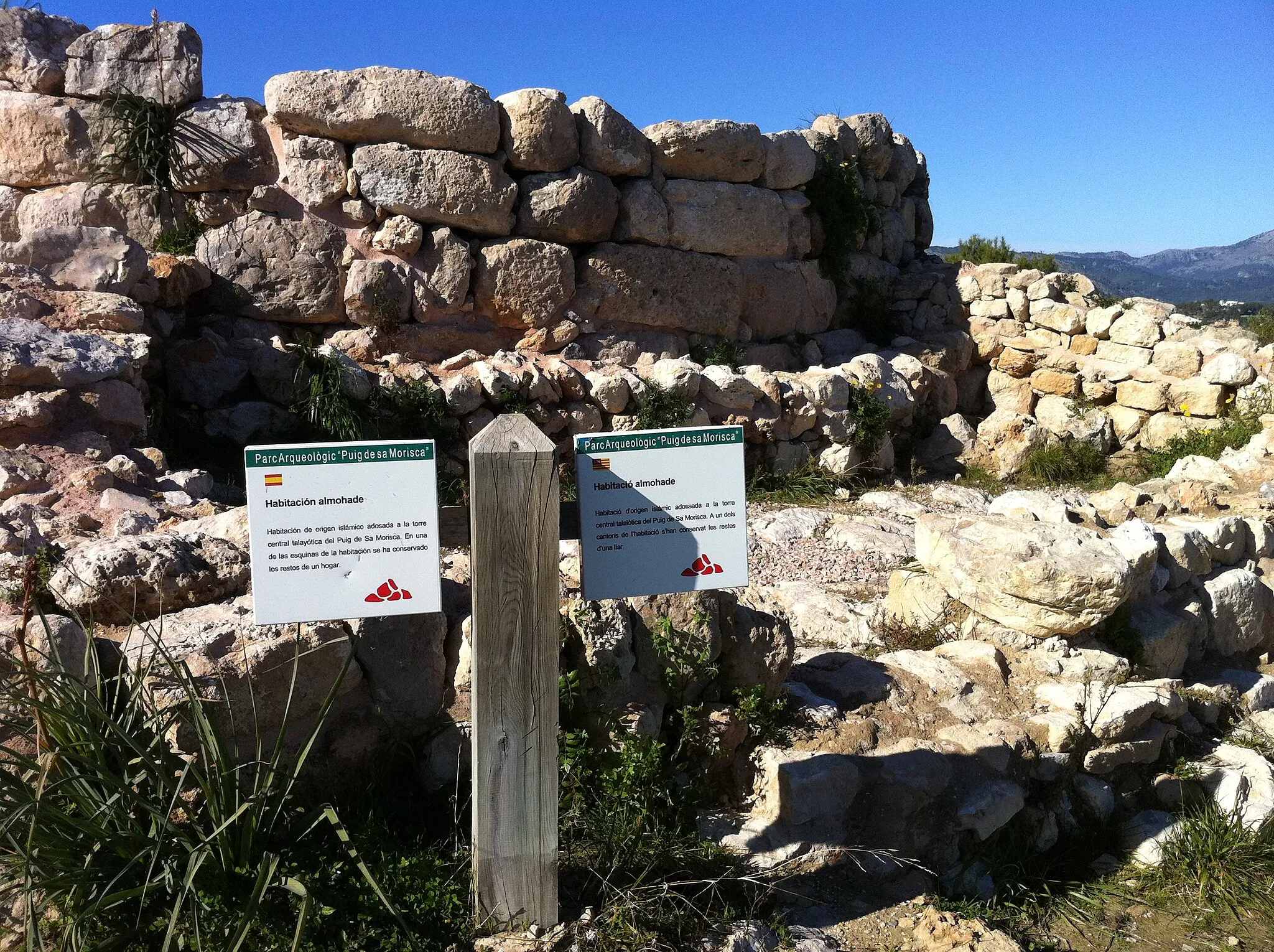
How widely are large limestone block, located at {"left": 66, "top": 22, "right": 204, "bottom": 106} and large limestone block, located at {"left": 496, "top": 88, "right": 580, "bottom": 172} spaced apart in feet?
8.82

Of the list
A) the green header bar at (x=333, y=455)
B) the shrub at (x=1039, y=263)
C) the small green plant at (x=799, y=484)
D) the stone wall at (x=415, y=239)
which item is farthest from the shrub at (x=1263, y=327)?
the green header bar at (x=333, y=455)

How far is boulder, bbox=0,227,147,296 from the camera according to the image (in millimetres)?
6711

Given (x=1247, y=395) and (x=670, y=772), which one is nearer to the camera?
(x=670, y=772)

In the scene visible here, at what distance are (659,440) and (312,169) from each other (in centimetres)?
649

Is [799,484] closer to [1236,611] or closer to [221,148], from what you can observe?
[1236,611]

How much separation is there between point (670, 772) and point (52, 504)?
11.2 ft

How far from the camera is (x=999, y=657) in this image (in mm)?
4797

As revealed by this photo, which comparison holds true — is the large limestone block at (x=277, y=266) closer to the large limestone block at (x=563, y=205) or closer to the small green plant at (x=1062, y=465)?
the large limestone block at (x=563, y=205)

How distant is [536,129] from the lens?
8.70m

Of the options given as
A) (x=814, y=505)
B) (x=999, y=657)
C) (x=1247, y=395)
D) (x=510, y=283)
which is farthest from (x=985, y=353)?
(x=999, y=657)

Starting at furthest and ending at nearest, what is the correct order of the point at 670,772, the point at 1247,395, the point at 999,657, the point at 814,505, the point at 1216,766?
the point at 1247,395, the point at 814,505, the point at 999,657, the point at 1216,766, the point at 670,772

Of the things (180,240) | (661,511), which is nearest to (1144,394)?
(661,511)

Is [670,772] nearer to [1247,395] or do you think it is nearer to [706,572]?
[706,572]

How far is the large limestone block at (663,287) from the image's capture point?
9273 millimetres
